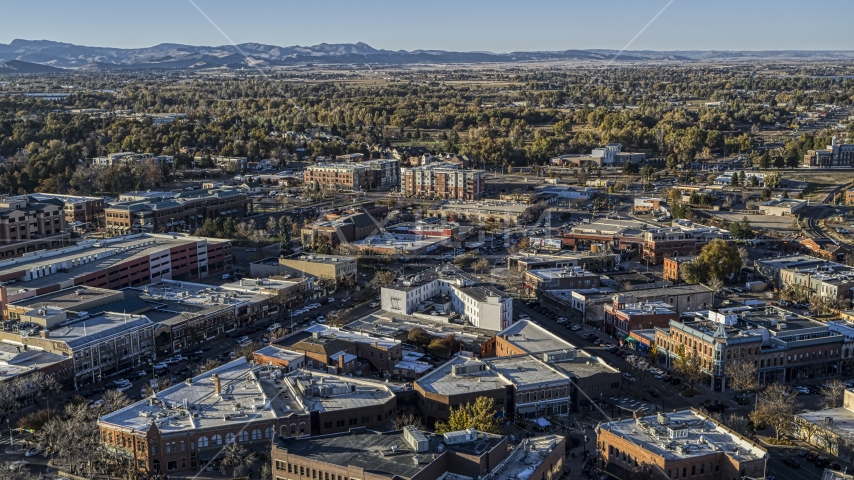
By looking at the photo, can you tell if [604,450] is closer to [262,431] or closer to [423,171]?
[262,431]

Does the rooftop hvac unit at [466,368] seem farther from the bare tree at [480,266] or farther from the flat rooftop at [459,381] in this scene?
the bare tree at [480,266]

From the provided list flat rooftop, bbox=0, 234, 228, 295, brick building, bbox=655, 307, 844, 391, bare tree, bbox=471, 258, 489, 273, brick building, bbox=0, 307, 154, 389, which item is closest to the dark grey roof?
brick building, bbox=0, 307, 154, 389

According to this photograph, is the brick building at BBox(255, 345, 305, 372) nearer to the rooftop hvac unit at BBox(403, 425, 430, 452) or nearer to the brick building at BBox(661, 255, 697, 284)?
A: the rooftop hvac unit at BBox(403, 425, 430, 452)

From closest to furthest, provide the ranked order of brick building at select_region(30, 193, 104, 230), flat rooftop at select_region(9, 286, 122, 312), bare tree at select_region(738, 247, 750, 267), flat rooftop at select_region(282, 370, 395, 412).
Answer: flat rooftop at select_region(282, 370, 395, 412)
flat rooftop at select_region(9, 286, 122, 312)
bare tree at select_region(738, 247, 750, 267)
brick building at select_region(30, 193, 104, 230)

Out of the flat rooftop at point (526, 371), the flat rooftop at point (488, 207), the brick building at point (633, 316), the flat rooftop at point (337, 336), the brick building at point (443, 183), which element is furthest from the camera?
the brick building at point (443, 183)

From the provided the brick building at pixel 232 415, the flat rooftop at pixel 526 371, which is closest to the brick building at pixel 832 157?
the flat rooftop at pixel 526 371

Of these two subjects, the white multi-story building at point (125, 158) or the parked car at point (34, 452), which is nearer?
the parked car at point (34, 452)
